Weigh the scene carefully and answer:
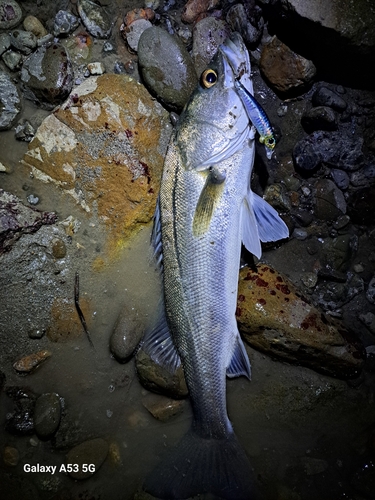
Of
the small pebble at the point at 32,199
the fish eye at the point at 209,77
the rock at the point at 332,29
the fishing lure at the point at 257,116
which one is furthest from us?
the small pebble at the point at 32,199

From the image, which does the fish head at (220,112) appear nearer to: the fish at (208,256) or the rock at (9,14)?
the fish at (208,256)

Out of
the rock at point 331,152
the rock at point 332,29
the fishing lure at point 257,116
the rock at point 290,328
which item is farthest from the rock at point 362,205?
the fishing lure at point 257,116

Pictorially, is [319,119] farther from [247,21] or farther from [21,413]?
[21,413]

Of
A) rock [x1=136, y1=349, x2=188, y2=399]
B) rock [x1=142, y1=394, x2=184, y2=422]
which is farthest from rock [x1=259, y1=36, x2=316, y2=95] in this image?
rock [x1=142, y1=394, x2=184, y2=422]

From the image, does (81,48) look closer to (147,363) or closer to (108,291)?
(108,291)

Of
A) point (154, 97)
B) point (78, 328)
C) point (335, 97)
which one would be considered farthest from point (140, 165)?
point (335, 97)

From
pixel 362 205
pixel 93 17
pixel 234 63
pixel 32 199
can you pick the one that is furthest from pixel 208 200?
pixel 93 17
